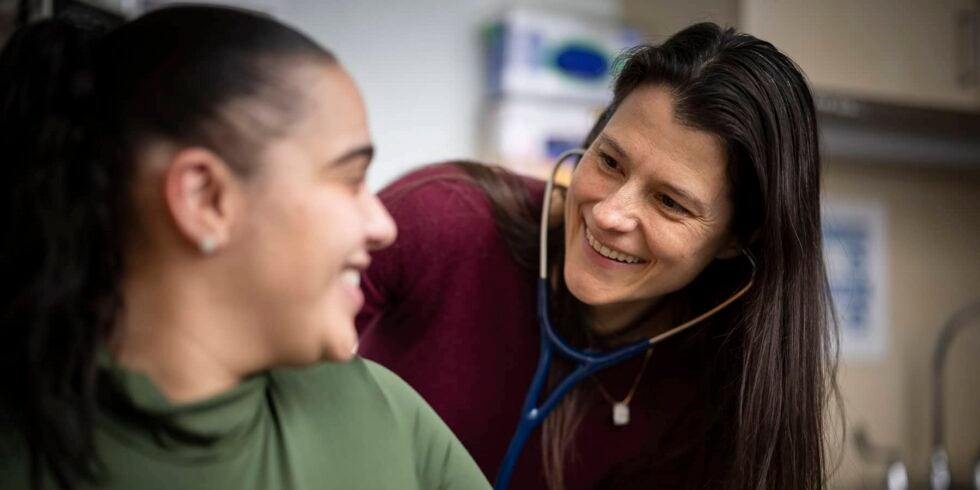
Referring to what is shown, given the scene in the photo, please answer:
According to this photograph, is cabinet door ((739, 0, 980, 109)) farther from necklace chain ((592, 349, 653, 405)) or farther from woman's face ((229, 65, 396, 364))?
woman's face ((229, 65, 396, 364))

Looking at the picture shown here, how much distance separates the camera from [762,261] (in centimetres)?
115

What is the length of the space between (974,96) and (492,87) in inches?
48.3

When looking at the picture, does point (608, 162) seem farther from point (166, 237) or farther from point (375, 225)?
point (166, 237)

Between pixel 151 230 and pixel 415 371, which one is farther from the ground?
pixel 151 230

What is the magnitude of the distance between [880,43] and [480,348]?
1.45m

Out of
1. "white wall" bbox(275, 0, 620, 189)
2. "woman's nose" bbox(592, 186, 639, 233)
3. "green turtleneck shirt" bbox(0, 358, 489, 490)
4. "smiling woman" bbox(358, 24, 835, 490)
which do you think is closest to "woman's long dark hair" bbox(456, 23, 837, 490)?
"smiling woman" bbox(358, 24, 835, 490)

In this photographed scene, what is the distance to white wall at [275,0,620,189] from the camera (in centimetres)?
218

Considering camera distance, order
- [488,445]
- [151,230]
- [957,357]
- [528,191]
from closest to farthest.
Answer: [151,230]
[488,445]
[528,191]
[957,357]

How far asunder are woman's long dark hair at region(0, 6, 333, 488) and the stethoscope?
1.81 ft

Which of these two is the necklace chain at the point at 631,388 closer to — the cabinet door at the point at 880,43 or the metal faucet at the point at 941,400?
the cabinet door at the point at 880,43

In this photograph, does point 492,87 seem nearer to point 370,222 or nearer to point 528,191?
point 528,191

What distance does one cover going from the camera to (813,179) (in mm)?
1132

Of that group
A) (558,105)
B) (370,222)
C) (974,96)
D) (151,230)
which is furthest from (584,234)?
(974,96)

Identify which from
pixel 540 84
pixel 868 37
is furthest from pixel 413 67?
pixel 868 37
